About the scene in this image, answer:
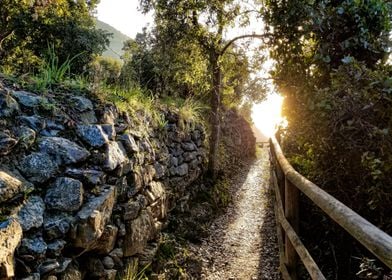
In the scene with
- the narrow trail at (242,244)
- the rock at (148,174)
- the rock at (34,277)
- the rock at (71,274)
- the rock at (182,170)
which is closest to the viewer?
the rock at (34,277)

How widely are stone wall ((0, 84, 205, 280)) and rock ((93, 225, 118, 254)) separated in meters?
0.01

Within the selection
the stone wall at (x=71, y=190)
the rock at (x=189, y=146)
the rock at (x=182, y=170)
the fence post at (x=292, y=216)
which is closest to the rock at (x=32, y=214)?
the stone wall at (x=71, y=190)

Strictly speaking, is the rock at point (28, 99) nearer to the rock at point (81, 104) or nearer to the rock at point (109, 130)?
the rock at point (81, 104)

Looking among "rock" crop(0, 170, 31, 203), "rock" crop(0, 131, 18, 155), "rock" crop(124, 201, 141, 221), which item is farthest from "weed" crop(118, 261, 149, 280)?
"rock" crop(0, 131, 18, 155)

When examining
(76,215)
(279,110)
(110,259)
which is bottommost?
(110,259)

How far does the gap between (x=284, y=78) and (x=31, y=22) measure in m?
12.8

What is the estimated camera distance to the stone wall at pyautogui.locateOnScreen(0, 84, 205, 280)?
2658 mm

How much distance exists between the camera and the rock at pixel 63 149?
10.6 ft

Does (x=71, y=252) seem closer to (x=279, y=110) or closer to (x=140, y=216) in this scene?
(x=140, y=216)

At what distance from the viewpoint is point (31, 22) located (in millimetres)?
13625

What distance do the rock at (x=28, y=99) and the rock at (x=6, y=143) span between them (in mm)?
549

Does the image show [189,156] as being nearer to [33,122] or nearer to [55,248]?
[33,122]

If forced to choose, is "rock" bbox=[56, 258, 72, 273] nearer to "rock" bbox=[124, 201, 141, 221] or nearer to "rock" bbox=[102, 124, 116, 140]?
"rock" bbox=[124, 201, 141, 221]

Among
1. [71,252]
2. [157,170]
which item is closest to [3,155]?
[71,252]
